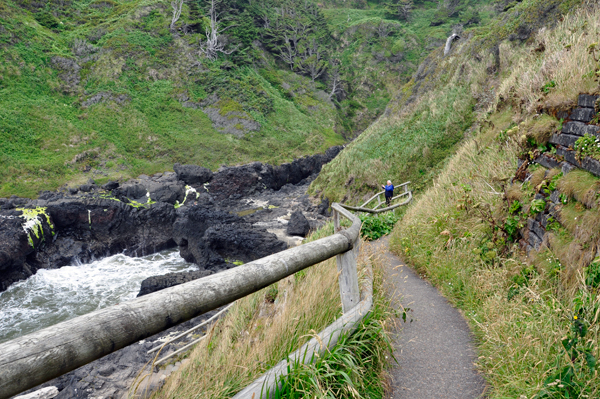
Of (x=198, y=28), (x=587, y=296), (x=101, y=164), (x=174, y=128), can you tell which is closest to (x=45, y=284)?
(x=587, y=296)

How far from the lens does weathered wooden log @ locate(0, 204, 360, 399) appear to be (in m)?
0.95

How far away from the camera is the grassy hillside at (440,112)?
50.0 ft

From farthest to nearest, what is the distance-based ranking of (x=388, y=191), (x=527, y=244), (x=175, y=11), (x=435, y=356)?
1. (x=175, y=11)
2. (x=388, y=191)
3. (x=527, y=244)
4. (x=435, y=356)

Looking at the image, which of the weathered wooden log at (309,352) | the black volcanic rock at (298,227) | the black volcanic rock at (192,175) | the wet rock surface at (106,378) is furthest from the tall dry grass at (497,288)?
the black volcanic rock at (192,175)

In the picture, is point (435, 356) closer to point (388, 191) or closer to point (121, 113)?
point (388, 191)

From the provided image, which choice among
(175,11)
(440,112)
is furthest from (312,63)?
(440,112)

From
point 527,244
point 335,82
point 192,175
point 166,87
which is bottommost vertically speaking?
point 192,175

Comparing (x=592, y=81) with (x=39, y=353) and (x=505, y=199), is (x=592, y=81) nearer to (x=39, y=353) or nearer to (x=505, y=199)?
(x=505, y=199)

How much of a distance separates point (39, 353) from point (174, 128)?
44.4 metres

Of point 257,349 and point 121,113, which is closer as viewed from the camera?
point 257,349

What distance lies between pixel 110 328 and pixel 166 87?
5009 cm

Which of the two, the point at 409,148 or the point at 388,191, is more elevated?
the point at 409,148

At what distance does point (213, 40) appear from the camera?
49844mm

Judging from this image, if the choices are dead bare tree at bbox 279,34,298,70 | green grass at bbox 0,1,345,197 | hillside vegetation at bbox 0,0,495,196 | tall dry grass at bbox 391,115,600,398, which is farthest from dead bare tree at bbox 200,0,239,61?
tall dry grass at bbox 391,115,600,398
